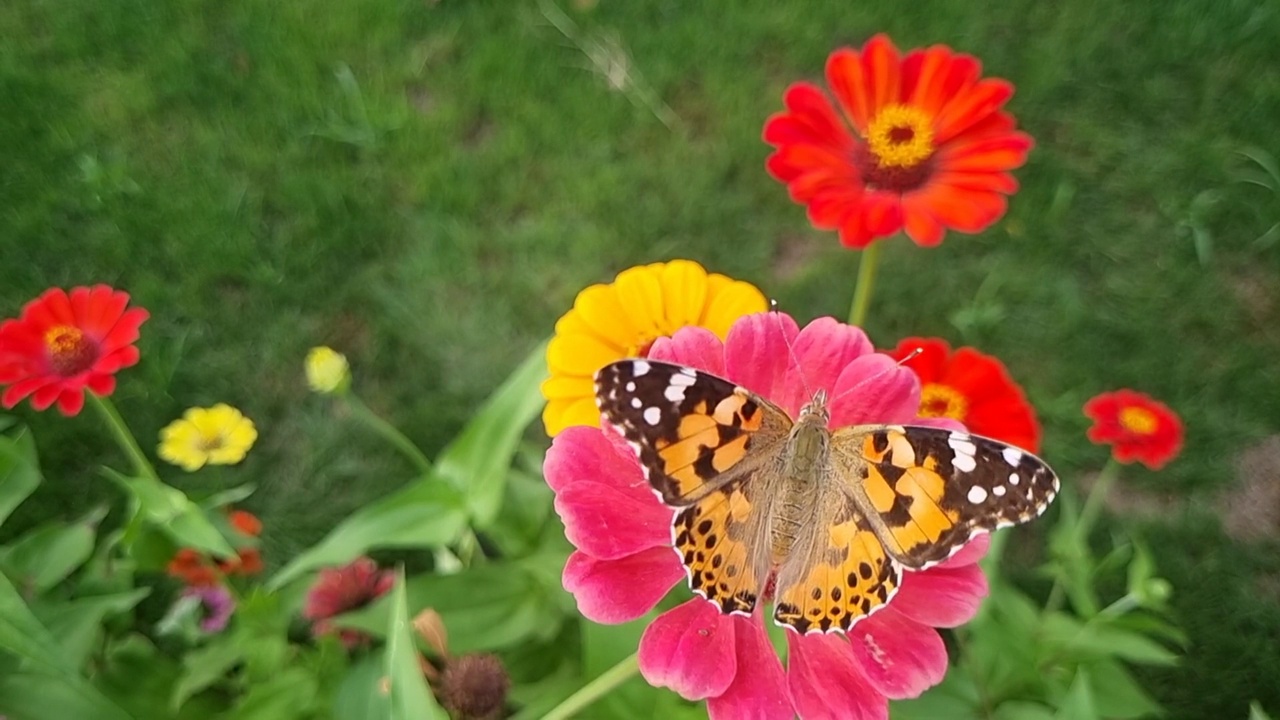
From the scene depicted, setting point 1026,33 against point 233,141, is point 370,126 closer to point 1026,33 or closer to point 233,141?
point 233,141

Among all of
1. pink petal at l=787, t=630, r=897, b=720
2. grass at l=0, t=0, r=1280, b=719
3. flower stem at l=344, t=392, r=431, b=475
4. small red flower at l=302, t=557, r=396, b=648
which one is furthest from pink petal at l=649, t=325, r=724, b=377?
grass at l=0, t=0, r=1280, b=719

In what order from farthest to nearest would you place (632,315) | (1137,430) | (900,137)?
(1137,430), (900,137), (632,315)

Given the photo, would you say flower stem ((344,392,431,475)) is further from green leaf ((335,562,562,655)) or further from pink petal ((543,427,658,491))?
pink petal ((543,427,658,491))

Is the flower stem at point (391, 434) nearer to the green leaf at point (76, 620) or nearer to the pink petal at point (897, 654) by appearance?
the green leaf at point (76, 620)

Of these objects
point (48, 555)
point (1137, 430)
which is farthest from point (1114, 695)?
point (48, 555)

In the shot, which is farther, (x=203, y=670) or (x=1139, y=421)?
(x=1139, y=421)

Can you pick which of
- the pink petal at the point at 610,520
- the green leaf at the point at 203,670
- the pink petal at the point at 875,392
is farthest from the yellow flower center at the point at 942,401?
the green leaf at the point at 203,670

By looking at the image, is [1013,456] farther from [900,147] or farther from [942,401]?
[900,147]
